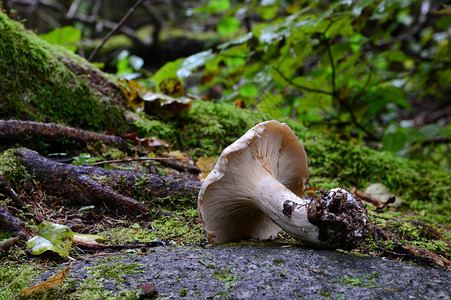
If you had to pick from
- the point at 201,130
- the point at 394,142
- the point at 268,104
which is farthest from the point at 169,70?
the point at 394,142

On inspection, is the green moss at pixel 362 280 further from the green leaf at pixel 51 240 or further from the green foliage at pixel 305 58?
the green foliage at pixel 305 58

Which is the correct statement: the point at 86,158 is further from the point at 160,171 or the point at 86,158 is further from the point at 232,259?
the point at 232,259

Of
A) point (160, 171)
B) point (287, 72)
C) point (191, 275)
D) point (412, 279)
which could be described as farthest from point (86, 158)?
point (287, 72)

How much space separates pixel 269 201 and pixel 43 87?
238cm

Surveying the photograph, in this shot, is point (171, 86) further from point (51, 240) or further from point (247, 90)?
point (51, 240)

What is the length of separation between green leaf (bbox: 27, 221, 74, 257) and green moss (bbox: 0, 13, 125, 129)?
1518 millimetres

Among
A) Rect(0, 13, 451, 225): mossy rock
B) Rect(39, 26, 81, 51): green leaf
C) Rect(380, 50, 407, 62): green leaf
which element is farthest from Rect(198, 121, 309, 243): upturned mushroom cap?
Rect(39, 26, 81, 51): green leaf

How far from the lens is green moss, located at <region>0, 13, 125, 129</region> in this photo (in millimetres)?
2842

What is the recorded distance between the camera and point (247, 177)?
1.97 m

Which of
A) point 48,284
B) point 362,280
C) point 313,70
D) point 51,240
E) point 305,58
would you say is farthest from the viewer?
point 313,70

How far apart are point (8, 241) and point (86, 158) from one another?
989mm

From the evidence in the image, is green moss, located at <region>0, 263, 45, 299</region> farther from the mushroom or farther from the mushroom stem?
the mushroom stem

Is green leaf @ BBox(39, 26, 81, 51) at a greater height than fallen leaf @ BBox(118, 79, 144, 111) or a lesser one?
greater

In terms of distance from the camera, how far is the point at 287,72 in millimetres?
4199
